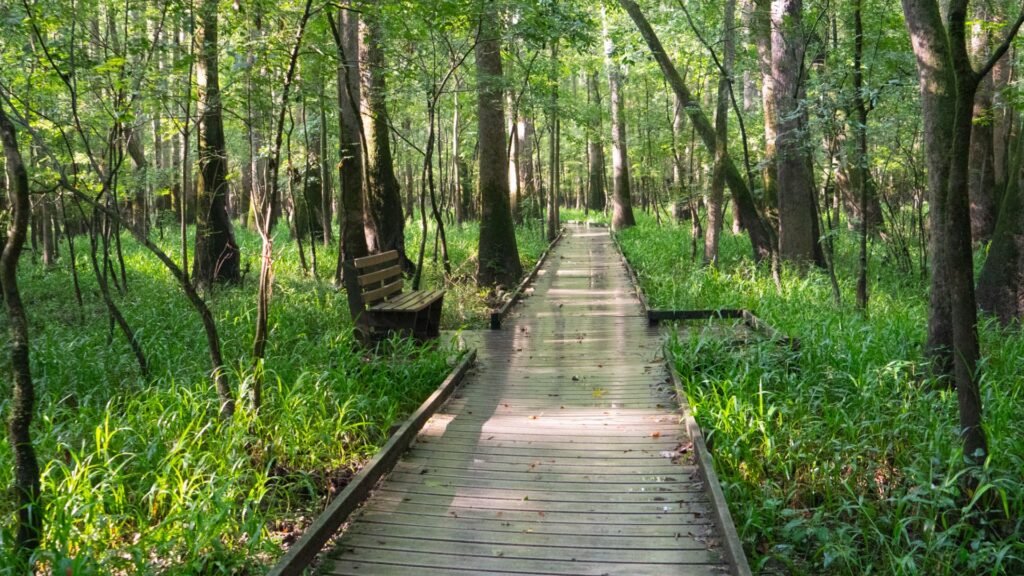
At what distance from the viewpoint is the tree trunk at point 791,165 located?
11.6 meters

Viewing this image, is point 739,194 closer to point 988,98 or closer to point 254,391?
point 988,98

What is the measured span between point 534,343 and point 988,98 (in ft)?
35.0

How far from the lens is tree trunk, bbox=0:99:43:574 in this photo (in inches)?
123

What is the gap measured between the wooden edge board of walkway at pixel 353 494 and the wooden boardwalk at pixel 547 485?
0.28 feet

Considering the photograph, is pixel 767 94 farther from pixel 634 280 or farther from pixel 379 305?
pixel 379 305

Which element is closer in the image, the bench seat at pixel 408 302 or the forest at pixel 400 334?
the forest at pixel 400 334

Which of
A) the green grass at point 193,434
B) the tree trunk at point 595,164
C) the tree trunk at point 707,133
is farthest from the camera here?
the tree trunk at point 595,164

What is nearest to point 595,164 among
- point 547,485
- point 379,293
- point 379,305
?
point 379,293

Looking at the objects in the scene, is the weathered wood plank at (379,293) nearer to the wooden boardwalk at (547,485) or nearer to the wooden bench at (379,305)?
the wooden bench at (379,305)

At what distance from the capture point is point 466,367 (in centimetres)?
744

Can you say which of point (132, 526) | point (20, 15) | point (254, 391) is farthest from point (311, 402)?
point (20, 15)

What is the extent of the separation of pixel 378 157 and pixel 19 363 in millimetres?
9549

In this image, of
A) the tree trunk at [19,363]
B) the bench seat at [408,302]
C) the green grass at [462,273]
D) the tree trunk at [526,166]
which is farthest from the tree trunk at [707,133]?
the tree trunk at [526,166]

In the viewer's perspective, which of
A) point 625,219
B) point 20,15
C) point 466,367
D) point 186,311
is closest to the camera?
point 20,15
